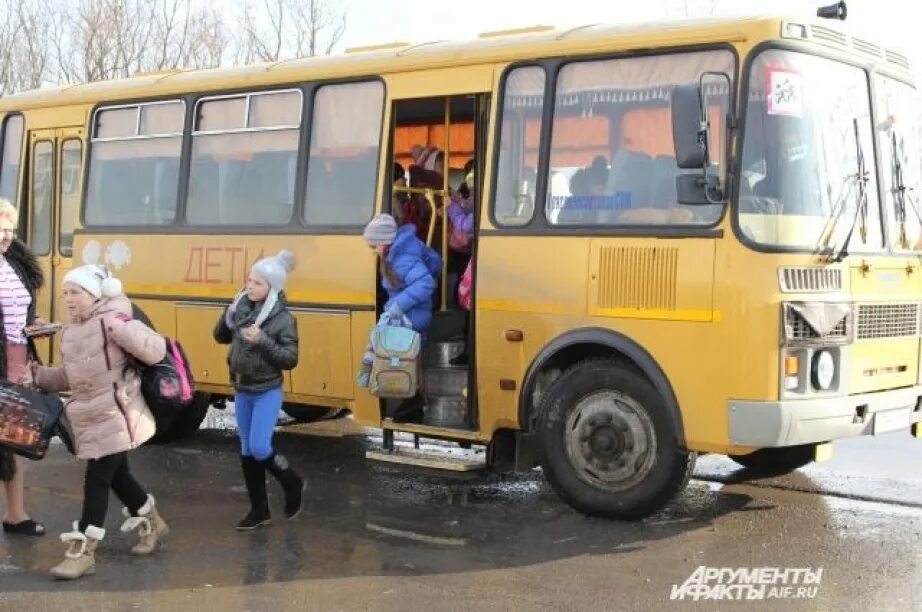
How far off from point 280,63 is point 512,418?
348 cm

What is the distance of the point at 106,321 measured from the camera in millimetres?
6254

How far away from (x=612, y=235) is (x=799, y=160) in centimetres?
115

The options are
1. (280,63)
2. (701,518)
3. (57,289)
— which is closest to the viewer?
(701,518)

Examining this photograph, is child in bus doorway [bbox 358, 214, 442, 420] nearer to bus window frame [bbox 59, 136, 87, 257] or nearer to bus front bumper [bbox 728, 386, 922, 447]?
bus front bumper [bbox 728, 386, 922, 447]

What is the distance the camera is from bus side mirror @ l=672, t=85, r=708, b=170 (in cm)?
680

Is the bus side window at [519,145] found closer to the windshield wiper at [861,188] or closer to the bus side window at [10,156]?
the windshield wiper at [861,188]

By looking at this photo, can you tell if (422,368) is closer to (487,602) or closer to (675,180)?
(675,180)

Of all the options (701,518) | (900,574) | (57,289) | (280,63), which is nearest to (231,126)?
(280,63)

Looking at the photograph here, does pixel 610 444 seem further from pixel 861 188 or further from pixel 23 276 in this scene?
pixel 23 276

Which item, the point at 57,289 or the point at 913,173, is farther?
the point at 57,289

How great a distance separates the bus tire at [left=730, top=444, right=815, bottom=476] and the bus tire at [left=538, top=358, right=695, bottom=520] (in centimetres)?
98

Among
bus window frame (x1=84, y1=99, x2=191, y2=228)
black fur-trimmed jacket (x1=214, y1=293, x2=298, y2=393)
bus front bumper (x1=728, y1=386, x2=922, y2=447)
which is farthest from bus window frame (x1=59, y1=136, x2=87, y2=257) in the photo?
bus front bumper (x1=728, y1=386, x2=922, y2=447)

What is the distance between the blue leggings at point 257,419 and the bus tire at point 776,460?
3.00m

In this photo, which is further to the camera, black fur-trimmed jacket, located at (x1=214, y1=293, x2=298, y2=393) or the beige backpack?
the beige backpack
